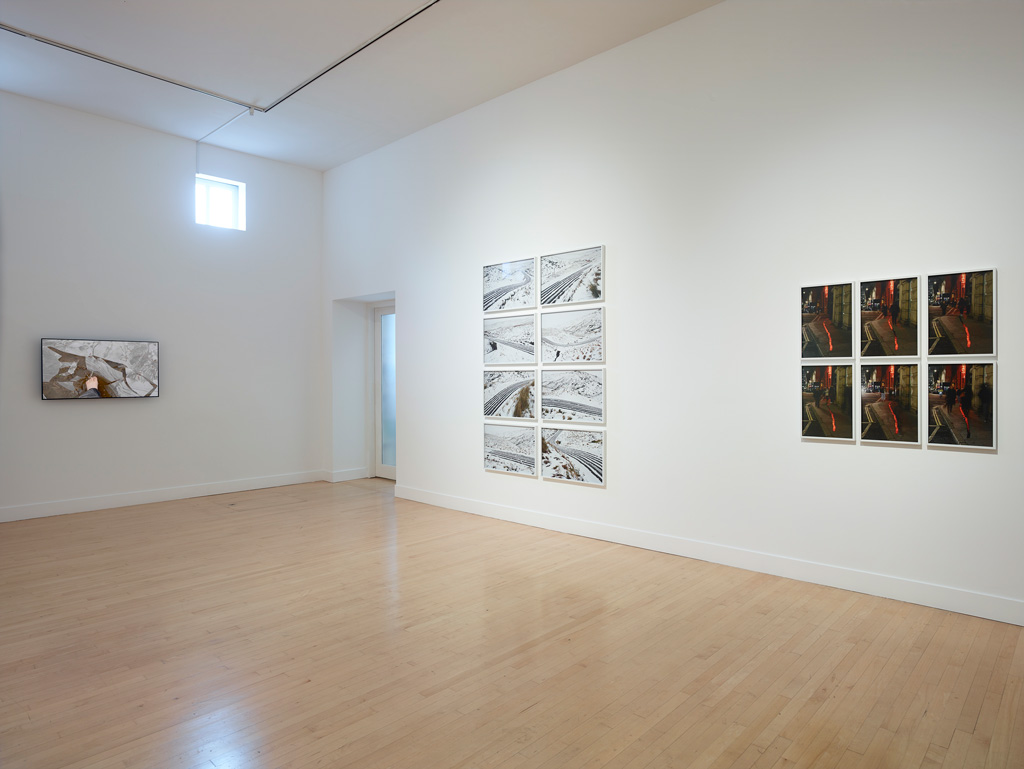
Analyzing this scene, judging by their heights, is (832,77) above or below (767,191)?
above

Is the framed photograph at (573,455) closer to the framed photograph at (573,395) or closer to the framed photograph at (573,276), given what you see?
the framed photograph at (573,395)

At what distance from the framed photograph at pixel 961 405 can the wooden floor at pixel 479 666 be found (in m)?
1.07

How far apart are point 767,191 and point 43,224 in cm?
716

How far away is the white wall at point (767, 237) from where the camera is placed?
3.63 meters

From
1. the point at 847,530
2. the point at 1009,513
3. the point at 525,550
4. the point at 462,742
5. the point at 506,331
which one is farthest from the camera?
the point at 506,331

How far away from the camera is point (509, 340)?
6148 millimetres

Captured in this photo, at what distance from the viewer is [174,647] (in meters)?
3.30

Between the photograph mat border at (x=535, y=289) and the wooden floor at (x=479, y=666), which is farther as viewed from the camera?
the photograph mat border at (x=535, y=289)

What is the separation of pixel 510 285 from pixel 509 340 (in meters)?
0.55

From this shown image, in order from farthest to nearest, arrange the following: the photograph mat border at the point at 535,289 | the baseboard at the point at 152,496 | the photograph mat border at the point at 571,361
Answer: the baseboard at the point at 152,496 < the photograph mat border at the point at 535,289 < the photograph mat border at the point at 571,361

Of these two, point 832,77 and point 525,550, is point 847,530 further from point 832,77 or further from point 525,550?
point 832,77

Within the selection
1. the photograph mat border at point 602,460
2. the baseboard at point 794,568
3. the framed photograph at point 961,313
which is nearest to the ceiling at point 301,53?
the framed photograph at point 961,313

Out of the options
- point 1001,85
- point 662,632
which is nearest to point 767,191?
point 1001,85

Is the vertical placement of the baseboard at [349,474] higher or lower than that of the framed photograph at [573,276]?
lower
